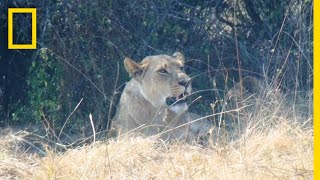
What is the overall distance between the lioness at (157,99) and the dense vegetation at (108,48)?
1.94 feet

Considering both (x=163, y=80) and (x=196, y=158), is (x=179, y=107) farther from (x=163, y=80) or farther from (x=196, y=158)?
(x=196, y=158)

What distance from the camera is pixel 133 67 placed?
766 cm

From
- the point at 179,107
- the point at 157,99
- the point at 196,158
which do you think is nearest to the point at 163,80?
the point at 157,99

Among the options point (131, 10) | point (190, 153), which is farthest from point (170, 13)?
point (190, 153)

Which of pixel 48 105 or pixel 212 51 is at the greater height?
pixel 212 51

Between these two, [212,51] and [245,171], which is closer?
[245,171]

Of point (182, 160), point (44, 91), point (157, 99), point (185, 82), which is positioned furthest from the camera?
point (44, 91)

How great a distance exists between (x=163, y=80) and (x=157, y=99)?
0.70ft

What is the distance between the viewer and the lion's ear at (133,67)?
25.0ft

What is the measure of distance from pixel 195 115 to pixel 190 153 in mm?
2192

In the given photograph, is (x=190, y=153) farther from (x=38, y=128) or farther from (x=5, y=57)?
(x=5, y=57)

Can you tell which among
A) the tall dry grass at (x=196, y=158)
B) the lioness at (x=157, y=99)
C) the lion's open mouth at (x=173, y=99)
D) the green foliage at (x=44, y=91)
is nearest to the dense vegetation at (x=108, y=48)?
the green foliage at (x=44, y=91)

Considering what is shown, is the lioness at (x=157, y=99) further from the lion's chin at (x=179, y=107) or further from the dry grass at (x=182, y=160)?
the dry grass at (x=182, y=160)

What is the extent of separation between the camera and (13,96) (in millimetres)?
9195
